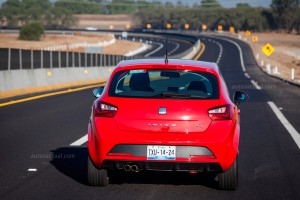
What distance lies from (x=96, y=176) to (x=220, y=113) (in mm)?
1626

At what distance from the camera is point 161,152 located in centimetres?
759

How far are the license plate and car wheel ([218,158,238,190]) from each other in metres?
0.75

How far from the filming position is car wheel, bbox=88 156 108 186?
7.95 meters

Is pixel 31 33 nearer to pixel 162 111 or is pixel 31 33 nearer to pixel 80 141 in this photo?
pixel 80 141

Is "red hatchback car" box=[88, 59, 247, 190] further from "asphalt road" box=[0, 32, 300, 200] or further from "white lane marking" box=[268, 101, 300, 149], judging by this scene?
"white lane marking" box=[268, 101, 300, 149]

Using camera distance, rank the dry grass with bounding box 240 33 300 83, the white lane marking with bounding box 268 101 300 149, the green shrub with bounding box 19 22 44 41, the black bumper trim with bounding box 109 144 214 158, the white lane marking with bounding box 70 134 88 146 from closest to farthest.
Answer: the black bumper trim with bounding box 109 144 214 158, the white lane marking with bounding box 70 134 88 146, the white lane marking with bounding box 268 101 300 149, the dry grass with bounding box 240 33 300 83, the green shrub with bounding box 19 22 44 41

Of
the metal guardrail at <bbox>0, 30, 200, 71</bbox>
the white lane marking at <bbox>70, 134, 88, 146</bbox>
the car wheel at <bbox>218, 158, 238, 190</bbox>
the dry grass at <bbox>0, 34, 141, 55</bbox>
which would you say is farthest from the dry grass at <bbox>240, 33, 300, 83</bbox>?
the car wheel at <bbox>218, 158, 238, 190</bbox>

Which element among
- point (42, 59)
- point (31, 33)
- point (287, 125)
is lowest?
point (31, 33)

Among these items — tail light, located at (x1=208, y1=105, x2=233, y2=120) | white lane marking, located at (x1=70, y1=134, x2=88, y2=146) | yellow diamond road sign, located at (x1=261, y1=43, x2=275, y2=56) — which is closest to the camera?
tail light, located at (x1=208, y1=105, x2=233, y2=120)

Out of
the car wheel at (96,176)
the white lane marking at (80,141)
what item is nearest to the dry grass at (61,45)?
the white lane marking at (80,141)

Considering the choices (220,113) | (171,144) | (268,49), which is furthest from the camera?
(268,49)

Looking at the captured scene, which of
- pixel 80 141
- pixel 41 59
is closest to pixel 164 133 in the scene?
pixel 80 141

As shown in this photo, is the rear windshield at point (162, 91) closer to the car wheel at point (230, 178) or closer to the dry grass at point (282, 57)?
the car wheel at point (230, 178)

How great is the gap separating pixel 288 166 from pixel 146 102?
2.98m
